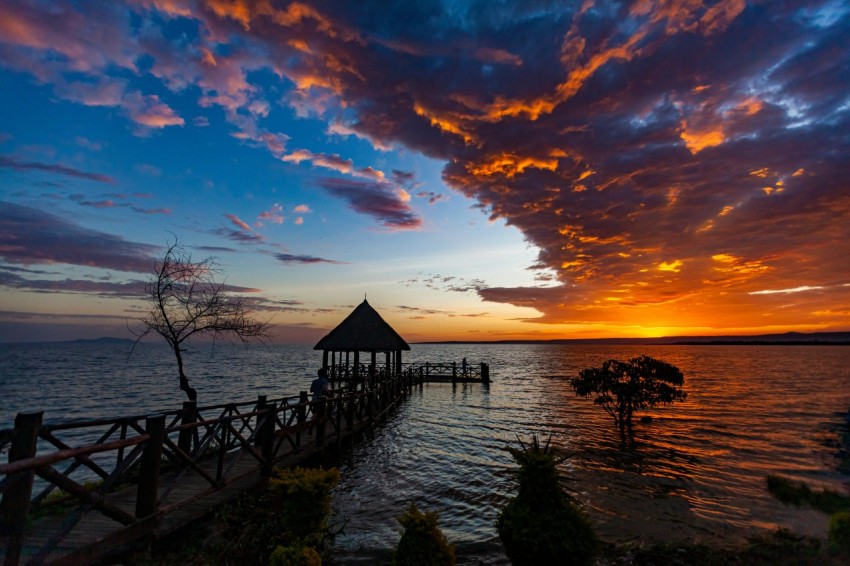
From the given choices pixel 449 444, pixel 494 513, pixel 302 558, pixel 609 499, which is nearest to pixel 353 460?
pixel 449 444

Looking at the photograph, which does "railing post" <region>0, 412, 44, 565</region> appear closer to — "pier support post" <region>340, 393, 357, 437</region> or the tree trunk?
the tree trunk

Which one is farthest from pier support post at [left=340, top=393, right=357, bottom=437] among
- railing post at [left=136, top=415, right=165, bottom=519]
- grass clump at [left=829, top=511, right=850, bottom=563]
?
grass clump at [left=829, top=511, right=850, bottom=563]

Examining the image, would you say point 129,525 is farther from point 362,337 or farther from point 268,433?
point 362,337

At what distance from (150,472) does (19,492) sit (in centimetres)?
180

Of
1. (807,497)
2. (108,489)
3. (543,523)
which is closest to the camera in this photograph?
(543,523)

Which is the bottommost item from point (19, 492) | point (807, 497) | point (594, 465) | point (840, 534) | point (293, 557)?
point (594, 465)

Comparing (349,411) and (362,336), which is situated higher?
(362,336)

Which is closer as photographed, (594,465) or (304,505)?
(304,505)

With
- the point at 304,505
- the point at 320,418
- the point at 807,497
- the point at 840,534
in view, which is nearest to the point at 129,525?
the point at 304,505

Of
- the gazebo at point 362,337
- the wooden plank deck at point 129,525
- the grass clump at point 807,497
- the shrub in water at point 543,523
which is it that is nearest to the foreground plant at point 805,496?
the grass clump at point 807,497

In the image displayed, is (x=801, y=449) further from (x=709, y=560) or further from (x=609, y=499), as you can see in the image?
(x=709, y=560)

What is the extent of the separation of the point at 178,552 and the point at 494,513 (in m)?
6.51

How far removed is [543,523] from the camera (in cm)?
550

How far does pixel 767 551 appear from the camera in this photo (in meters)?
7.10
